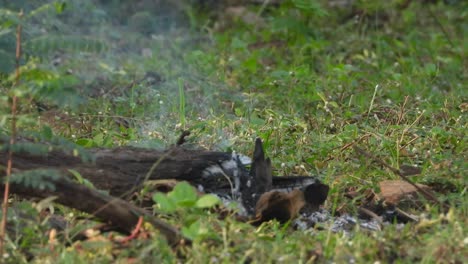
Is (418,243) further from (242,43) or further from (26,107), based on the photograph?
(242,43)

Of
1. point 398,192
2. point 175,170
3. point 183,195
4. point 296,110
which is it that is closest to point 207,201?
point 183,195

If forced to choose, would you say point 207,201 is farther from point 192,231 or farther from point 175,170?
point 175,170

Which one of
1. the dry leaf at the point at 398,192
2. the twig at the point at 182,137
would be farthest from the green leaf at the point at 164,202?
the dry leaf at the point at 398,192

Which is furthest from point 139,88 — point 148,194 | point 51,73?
point 51,73

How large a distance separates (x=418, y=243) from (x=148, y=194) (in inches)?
36.8

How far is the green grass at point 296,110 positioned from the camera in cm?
303

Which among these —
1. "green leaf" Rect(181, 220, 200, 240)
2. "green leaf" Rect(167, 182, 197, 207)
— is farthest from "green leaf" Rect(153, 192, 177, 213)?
"green leaf" Rect(181, 220, 200, 240)

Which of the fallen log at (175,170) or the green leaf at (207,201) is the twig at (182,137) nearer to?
the fallen log at (175,170)

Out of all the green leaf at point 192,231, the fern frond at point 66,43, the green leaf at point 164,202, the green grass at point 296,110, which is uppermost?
the fern frond at point 66,43

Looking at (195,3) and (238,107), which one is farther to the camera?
(195,3)

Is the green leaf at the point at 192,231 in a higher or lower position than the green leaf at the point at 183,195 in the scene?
lower

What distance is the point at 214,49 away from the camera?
6309 mm

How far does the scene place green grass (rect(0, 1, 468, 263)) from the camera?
3031 mm

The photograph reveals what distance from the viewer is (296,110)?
498cm
